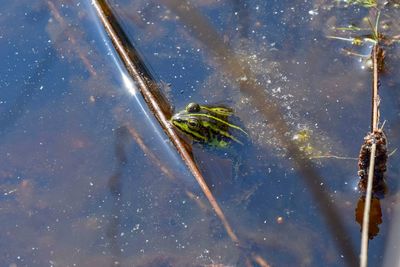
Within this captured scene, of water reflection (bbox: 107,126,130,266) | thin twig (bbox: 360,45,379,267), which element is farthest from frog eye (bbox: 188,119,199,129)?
thin twig (bbox: 360,45,379,267)

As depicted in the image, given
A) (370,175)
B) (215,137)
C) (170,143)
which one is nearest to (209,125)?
(215,137)

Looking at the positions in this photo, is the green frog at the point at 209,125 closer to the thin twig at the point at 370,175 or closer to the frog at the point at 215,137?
the frog at the point at 215,137

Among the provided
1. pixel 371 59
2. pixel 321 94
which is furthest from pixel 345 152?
pixel 371 59

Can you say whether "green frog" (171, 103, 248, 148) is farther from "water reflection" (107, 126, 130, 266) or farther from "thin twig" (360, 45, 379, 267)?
"thin twig" (360, 45, 379, 267)

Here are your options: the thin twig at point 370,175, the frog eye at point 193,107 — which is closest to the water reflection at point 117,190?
the frog eye at point 193,107

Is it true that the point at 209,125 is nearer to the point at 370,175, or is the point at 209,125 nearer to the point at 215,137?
the point at 215,137
